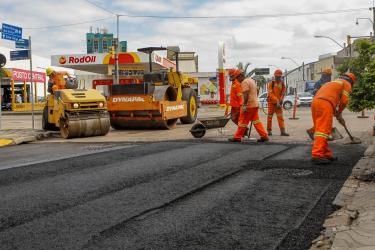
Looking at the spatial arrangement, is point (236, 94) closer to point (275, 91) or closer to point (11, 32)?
point (275, 91)

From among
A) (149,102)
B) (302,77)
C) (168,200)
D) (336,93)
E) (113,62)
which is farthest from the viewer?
(302,77)

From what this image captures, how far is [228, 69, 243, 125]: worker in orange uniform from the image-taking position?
11.0 meters

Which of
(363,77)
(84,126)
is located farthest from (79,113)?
(363,77)

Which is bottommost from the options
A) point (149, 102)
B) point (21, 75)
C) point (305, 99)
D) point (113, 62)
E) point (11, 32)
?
point (149, 102)

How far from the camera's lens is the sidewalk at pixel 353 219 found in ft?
11.3

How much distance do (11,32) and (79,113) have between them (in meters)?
3.72

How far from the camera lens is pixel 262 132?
10.3 meters

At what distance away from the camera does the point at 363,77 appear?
9.64 m

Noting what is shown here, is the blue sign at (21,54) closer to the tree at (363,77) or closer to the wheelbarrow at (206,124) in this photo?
the wheelbarrow at (206,124)

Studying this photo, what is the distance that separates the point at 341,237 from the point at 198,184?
8.02 ft

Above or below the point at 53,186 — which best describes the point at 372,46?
above

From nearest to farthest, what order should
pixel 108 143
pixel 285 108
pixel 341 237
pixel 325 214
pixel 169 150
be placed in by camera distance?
1. pixel 341 237
2. pixel 325 214
3. pixel 169 150
4. pixel 108 143
5. pixel 285 108

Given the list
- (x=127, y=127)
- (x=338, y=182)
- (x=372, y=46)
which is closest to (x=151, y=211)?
(x=338, y=182)

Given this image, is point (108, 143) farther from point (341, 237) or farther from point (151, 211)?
point (341, 237)
